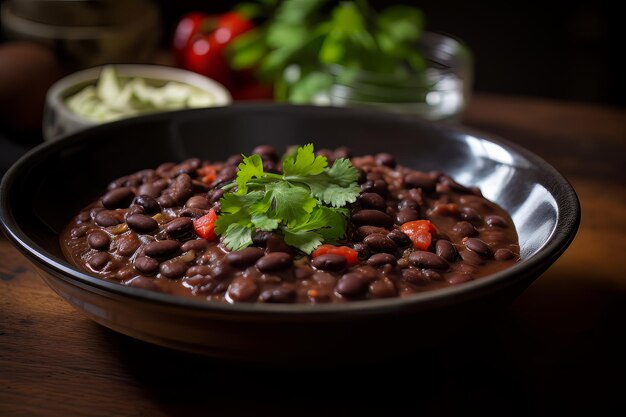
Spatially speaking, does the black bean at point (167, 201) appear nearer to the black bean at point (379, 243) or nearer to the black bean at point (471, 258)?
the black bean at point (379, 243)

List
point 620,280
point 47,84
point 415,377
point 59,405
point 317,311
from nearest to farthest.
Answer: point 317,311
point 59,405
point 415,377
point 620,280
point 47,84

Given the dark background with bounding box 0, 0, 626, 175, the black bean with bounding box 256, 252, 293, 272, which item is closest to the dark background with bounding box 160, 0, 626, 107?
the dark background with bounding box 0, 0, 626, 175

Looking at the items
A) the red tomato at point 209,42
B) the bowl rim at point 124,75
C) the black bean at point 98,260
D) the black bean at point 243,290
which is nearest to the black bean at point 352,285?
the black bean at point 243,290

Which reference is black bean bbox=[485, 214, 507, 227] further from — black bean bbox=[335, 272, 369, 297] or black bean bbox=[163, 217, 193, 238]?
black bean bbox=[163, 217, 193, 238]

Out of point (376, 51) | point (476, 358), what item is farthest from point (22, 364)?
point (376, 51)

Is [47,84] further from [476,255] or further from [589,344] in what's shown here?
[589,344]

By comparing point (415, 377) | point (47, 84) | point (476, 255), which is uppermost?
point (476, 255)
